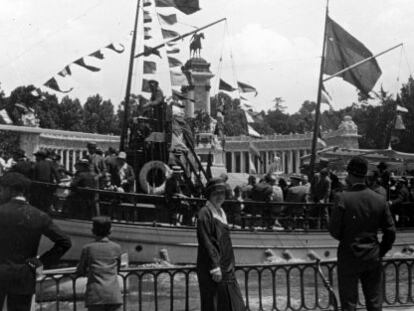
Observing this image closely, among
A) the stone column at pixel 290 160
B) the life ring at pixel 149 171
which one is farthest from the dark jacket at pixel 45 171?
the stone column at pixel 290 160

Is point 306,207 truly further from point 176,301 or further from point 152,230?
point 176,301

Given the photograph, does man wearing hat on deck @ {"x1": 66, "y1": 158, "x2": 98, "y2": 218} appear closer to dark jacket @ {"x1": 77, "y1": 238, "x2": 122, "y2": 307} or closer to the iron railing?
the iron railing

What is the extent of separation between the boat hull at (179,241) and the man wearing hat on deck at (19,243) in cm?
1069

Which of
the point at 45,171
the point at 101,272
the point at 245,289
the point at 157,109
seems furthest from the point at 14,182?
the point at 157,109

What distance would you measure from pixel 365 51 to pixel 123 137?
8.43 m

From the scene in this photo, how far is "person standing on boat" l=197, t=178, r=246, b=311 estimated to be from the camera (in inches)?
293

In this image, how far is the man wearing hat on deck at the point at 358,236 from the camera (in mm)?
7738

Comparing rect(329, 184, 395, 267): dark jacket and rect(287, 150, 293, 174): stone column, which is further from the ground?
rect(287, 150, 293, 174): stone column

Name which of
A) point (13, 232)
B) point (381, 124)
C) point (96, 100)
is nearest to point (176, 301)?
point (13, 232)

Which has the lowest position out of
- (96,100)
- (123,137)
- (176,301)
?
(176,301)

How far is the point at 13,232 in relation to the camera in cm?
644

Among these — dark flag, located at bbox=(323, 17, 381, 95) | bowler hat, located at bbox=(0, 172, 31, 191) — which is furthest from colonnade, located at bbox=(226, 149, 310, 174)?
bowler hat, located at bbox=(0, 172, 31, 191)

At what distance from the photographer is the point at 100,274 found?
7.62m

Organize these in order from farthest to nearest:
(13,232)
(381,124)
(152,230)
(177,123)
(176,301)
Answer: (381,124) → (177,123) → (152,230) → (176,301) → (13,232)
